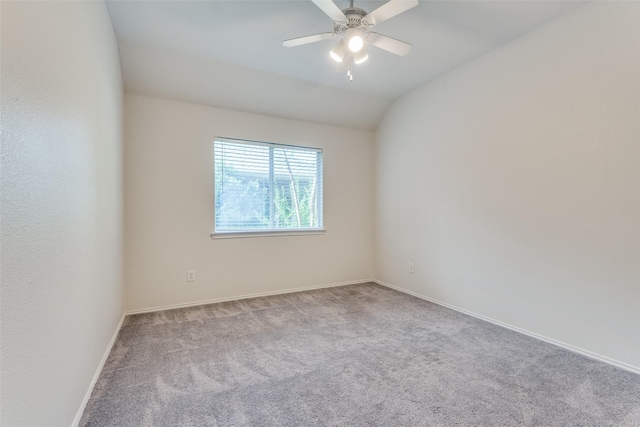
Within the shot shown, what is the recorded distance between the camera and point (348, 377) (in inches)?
75.5

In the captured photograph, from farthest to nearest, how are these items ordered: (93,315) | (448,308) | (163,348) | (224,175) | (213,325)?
1. (224,175)
2. (448,308)
3. (213,325)
4. (163,348)
5. (93,315)

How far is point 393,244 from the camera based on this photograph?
4.10 metres

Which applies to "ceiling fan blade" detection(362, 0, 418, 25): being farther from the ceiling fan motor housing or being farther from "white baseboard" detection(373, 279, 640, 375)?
"white baseboard" detection(373, 279, 640, 375)

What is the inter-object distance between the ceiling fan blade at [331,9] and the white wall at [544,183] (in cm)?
179

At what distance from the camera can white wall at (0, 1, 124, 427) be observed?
2.99ft

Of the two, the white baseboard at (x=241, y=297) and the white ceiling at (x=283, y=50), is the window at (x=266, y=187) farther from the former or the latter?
the white baseboard at (x=241, y=297)

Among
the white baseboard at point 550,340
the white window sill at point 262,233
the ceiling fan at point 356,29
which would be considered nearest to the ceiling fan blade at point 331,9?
the ceiling fan at point 356,29

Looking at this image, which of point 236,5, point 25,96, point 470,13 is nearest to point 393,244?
point 470,13

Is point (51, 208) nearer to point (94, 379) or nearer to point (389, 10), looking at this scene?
point (94, 379)

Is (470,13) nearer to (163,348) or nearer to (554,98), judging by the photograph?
(554,98)

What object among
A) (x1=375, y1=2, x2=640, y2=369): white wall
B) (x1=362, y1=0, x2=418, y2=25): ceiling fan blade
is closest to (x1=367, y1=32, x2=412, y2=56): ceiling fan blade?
(x1=362, y1=0, x2=418, y2=25): ceiling fan blade

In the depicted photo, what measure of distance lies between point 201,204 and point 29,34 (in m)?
2.46

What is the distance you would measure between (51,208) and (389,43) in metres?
2.26

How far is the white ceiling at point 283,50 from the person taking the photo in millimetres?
2223
